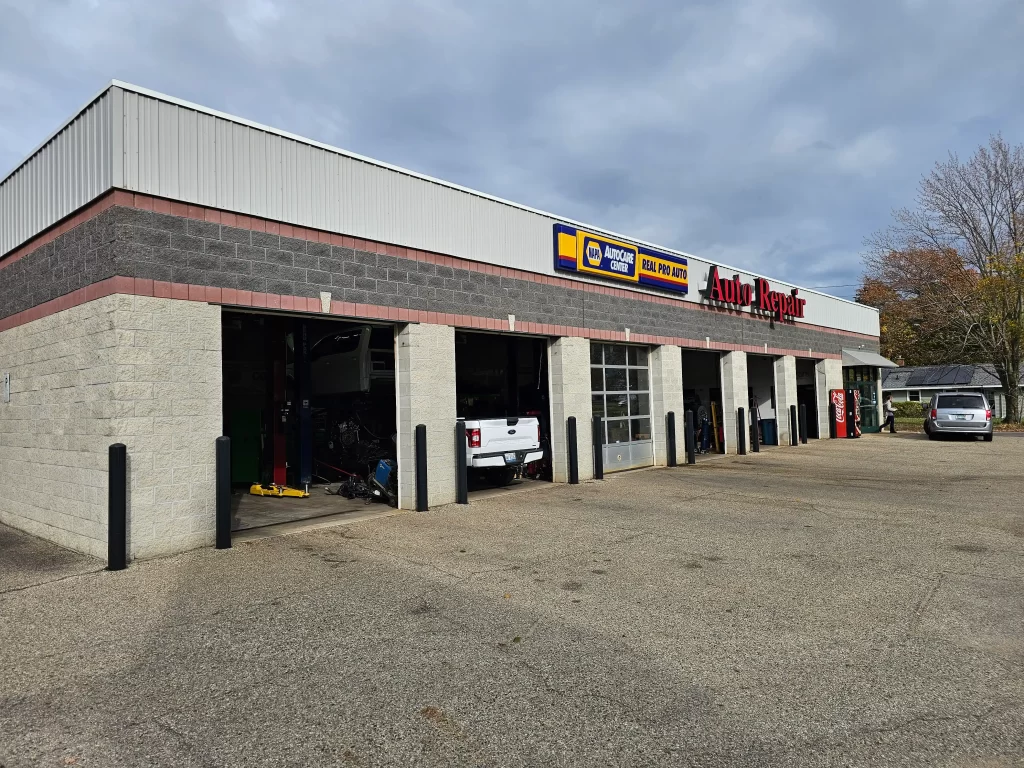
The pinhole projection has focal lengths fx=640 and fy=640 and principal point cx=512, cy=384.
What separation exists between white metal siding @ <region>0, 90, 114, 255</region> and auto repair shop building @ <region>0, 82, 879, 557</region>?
1.5 inches

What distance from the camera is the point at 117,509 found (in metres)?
6.53

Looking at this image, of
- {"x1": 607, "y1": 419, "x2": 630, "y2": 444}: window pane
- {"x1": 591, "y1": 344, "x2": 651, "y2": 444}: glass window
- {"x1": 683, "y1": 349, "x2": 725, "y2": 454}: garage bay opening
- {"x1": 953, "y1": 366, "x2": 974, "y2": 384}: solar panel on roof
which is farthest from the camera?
{"x1": 953, "y1": 366, "x2": 974, "y2": 384}: solar panel on roof

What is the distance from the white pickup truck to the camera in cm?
A: 1054

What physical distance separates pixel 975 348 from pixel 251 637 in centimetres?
4128

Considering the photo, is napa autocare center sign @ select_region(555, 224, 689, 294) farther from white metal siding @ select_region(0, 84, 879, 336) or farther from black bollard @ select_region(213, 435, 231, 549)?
black bollard @ select_region(213, 435, 231, 549)

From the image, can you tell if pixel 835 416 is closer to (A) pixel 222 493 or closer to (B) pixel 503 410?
(B) pixel 503 410

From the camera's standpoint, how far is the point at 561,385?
500 inches

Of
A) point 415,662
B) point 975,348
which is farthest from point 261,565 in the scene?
point 975,348

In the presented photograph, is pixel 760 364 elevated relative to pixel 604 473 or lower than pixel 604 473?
elevated

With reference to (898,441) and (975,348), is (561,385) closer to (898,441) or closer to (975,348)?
(898,441)

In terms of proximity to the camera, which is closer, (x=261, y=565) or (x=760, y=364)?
(x=261, y=565)

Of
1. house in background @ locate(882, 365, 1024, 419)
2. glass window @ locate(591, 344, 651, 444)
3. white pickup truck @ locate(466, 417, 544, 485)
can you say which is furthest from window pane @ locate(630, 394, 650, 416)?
house in background @ locate(882, 365, 1024, 419)

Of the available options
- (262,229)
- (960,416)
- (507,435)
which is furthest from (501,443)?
(960,416)

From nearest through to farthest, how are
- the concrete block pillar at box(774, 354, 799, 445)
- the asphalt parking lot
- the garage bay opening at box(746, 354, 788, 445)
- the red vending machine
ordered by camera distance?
the asphalt parking lot → the concrete block pillar at box(774, 354, 799, 445) → the garage bay opening at box(746, 354, 788, 445) → the red vending machine
